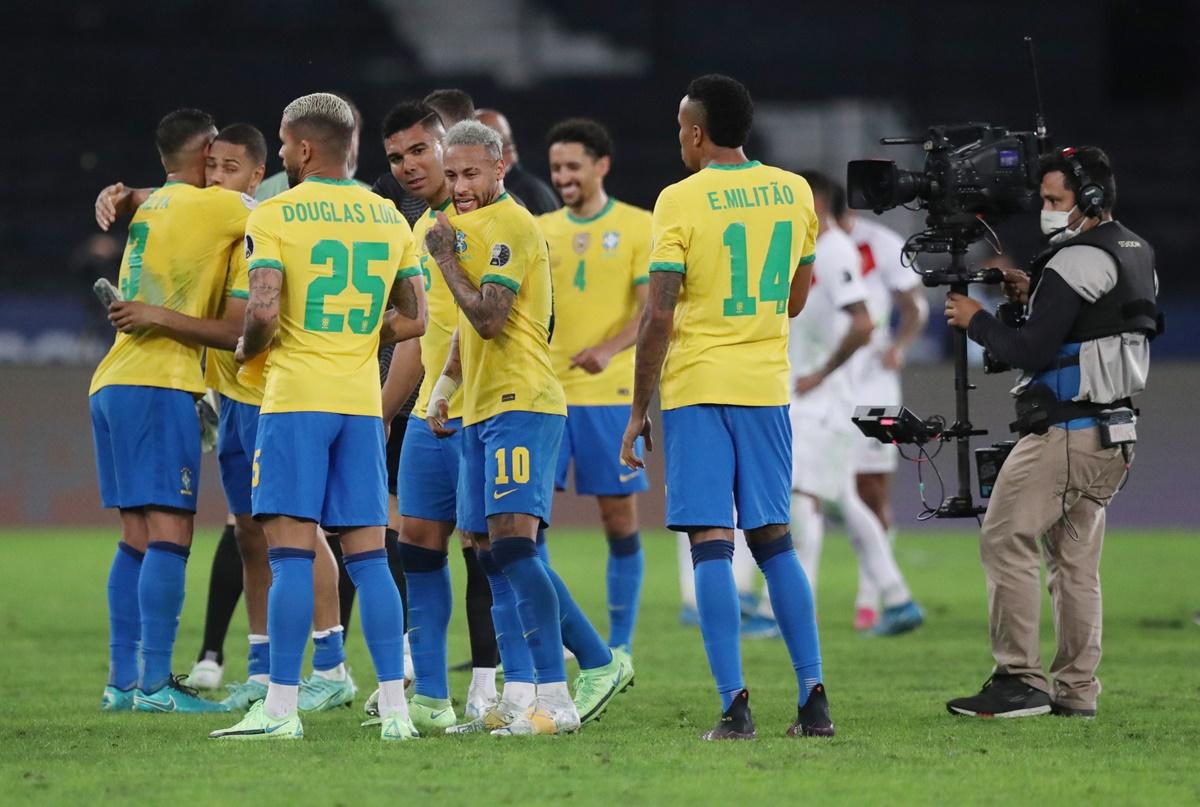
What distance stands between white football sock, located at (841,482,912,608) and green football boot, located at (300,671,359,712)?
3613mm

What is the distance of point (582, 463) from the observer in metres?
7.86

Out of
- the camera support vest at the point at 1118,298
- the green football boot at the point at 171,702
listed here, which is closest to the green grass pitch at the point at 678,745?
the green football boot at the point at 171,702

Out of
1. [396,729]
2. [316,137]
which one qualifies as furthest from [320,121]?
[396,729]

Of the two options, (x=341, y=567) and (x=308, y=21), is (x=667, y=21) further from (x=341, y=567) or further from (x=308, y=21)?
(x=341, y=567)

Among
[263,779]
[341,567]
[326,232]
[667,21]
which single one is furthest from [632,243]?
[667,21]

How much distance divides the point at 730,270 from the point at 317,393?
52.2 inches

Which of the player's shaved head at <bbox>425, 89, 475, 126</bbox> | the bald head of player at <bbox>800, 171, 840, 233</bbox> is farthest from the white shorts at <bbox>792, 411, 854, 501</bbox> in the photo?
the player's shaved head at <bbox>425, 89, 475, 126</bbox>

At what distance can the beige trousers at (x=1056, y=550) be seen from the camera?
6.20 meters

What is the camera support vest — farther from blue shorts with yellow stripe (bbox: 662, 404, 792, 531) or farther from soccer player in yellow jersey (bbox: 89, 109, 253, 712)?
soccer player in yellow jersey (bbox: 89, 109, 253, 712)

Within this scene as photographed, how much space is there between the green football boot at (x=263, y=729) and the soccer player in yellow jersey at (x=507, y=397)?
0.57 meters

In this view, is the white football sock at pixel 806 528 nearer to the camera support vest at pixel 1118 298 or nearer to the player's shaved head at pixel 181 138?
the camera support vest at pixel 1118 298

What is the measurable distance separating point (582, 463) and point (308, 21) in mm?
13272

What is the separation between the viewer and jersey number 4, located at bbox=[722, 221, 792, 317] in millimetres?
5645

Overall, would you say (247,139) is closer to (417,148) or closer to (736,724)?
(417,148)
